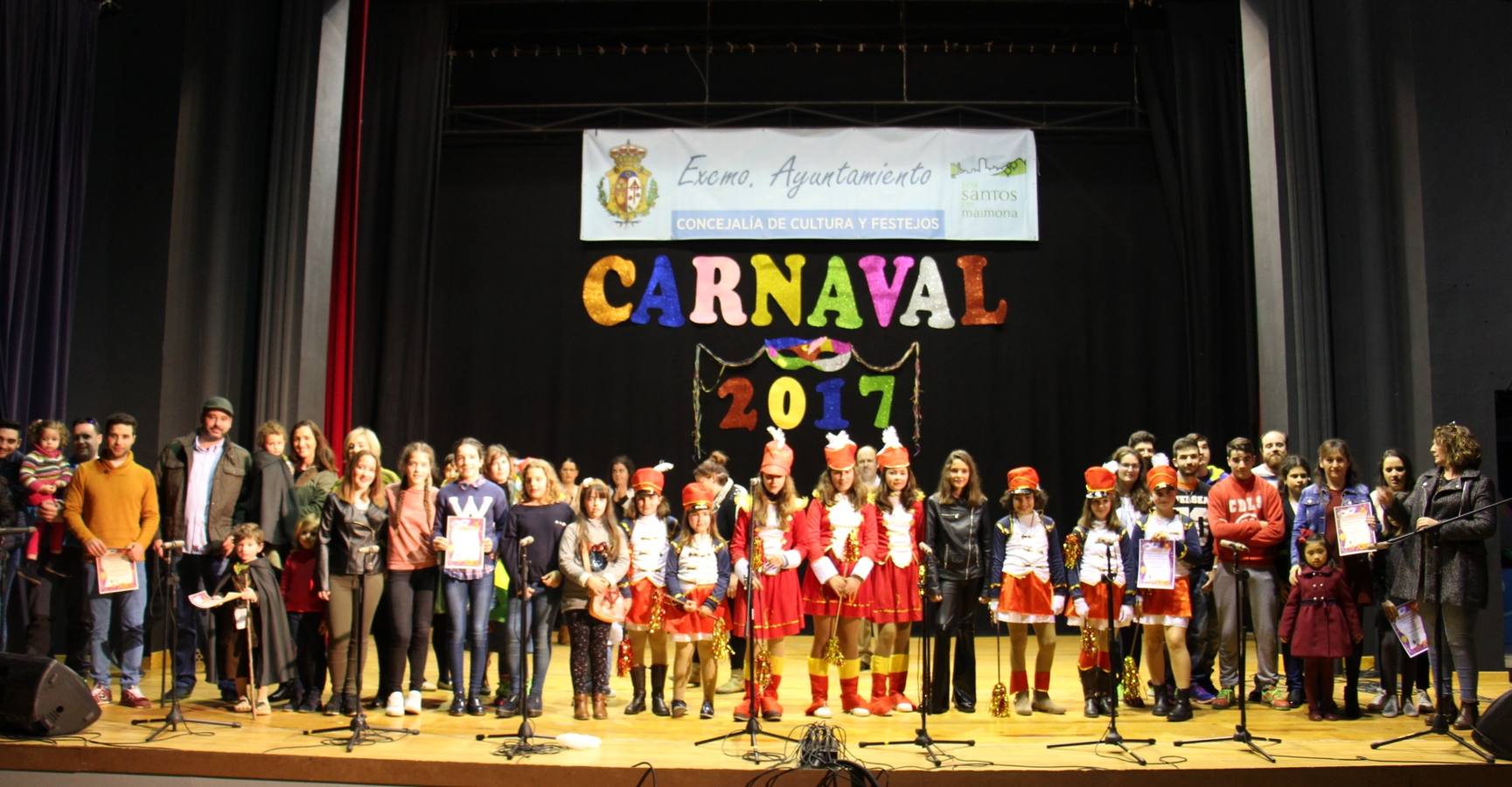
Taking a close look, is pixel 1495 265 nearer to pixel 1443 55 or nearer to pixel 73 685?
pixel 1443 55

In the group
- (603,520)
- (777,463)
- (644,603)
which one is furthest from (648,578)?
(777,463)

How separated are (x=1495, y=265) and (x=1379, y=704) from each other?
312cm

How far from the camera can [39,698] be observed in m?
5.08

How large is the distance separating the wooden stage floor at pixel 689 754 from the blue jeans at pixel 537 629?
24 centimetres

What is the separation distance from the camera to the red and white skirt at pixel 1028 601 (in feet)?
20.1

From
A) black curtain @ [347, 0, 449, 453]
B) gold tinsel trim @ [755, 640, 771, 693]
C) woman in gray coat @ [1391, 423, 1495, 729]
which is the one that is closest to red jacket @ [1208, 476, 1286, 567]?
woman in gray coat @ [1391, 423, 1495, 729]

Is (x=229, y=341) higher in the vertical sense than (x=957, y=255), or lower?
lower

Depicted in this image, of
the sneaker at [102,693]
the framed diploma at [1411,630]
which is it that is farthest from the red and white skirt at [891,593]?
the sneaker at [102,693]

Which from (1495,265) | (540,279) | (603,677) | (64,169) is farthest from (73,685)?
(1495,265)

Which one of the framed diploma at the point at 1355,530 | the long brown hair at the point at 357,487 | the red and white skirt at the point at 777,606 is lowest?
the red and white skirt at the point at 777,606

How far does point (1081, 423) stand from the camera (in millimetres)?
10391

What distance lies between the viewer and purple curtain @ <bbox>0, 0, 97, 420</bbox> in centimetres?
717

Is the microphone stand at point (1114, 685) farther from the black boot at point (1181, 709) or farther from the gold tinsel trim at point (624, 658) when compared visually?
the gold tinsel trim at point (624, 658)

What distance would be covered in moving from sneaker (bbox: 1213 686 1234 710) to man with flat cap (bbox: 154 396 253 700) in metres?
5.11
